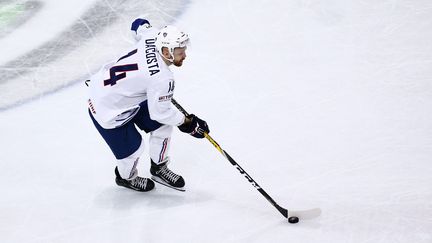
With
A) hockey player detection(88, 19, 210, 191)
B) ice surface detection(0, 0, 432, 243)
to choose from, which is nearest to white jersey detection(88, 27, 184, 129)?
hockey player detection(88, 19, 210, 191)

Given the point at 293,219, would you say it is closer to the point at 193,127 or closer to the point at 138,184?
the point at 193,127

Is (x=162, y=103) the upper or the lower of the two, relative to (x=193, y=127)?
upper

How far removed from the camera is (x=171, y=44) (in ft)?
10.5

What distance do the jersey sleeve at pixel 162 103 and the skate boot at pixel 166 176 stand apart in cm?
51

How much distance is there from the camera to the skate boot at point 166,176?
3.70 metres

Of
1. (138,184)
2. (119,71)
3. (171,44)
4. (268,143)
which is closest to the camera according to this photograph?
(171,44)

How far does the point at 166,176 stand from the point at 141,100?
0.58 meters

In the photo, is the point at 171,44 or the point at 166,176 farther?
the point at 166,176

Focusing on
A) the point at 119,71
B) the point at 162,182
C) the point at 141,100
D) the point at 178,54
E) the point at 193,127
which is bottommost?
the point at 162,182

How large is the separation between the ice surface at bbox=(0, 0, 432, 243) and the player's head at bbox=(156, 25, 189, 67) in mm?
868

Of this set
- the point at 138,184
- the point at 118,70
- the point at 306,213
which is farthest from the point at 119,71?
the point at 306,213

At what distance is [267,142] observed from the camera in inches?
157

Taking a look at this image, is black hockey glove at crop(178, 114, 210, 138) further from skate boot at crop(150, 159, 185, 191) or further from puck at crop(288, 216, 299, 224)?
puck at crop(288, 216, 299, 224)

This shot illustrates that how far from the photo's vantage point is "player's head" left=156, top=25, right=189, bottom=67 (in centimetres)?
319
